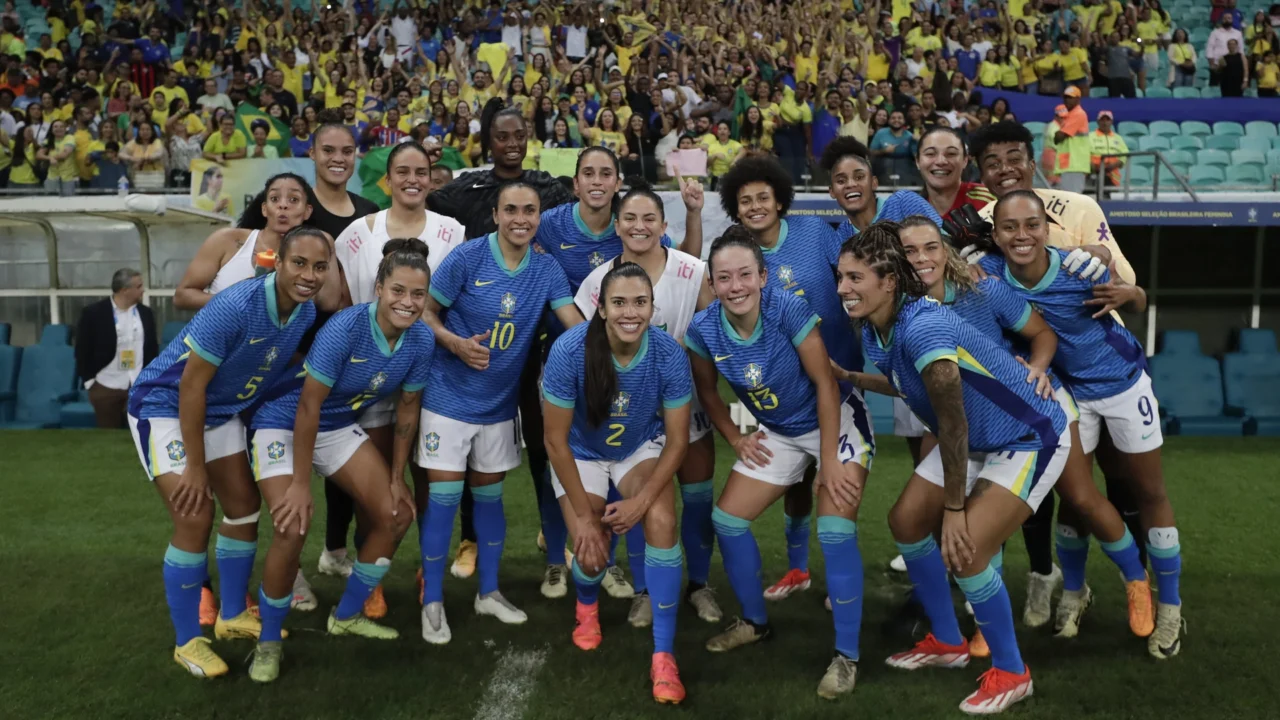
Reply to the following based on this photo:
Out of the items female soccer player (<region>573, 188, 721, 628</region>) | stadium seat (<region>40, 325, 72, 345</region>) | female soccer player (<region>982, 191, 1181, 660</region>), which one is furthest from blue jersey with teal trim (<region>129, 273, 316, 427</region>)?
stadium seat (<region>40, 325, 72, 345</region>)

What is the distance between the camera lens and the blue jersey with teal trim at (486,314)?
14.1ft

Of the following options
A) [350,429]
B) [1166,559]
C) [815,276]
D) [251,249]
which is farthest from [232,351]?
[1166,559]

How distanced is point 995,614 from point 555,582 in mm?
2080

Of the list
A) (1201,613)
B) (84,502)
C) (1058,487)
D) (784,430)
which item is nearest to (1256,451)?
(1201,613)

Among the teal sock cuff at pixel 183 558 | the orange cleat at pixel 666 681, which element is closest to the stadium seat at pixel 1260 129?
the orange cleat at pixel 666 681

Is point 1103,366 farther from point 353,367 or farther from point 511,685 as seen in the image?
point 353,367

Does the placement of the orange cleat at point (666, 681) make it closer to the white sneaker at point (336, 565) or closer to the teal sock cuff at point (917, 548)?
the teal sock cuff at point (917, 548)

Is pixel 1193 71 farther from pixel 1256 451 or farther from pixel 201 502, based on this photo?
pixel 201 502

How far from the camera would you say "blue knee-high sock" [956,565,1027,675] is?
11.7ft

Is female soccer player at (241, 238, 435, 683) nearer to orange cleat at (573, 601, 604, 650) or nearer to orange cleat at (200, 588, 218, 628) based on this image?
orange cleat at (200, 588, 218, 628)

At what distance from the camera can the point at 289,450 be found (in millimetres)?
4000

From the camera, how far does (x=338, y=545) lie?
513 cm

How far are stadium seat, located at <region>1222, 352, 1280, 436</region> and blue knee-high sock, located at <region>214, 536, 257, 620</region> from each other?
31.6 feet

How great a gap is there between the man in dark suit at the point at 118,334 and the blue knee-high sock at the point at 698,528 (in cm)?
719
